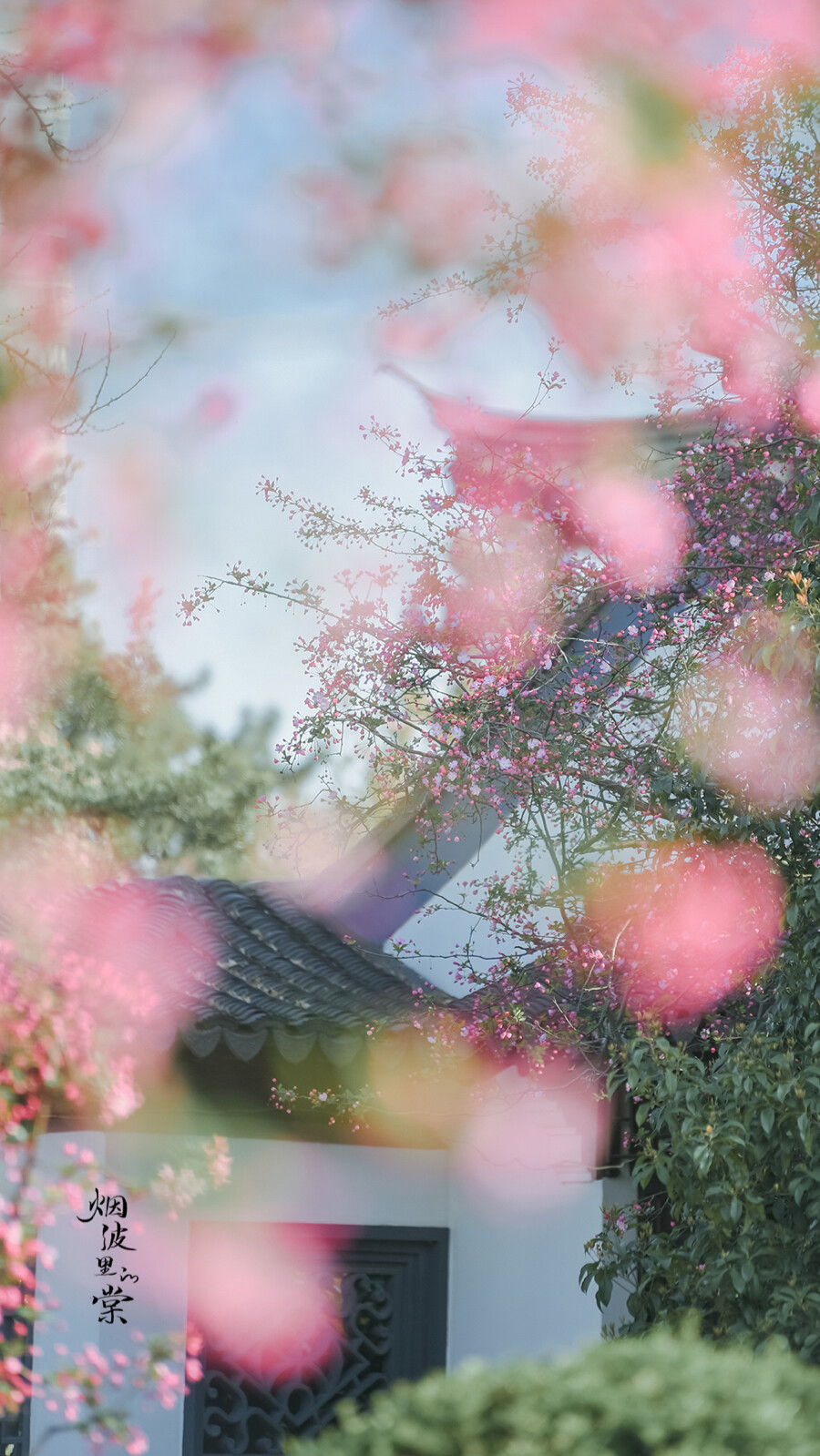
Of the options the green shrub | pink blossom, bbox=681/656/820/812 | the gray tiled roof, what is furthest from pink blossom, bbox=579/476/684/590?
the green shrub

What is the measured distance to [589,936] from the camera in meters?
5.34

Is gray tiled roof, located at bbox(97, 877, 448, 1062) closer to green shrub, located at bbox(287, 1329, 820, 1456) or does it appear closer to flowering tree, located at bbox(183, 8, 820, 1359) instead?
flowering tree, located at bbox(183, 8, 820, 1359)

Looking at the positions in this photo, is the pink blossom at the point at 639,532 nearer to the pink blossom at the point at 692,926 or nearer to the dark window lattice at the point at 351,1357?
the pink blossom at the point at 692,926

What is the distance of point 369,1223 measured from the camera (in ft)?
19.0

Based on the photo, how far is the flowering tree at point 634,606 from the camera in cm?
473

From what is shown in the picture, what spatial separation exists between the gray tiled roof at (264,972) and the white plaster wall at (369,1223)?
52 centimetres

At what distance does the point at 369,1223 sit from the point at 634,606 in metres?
2.88

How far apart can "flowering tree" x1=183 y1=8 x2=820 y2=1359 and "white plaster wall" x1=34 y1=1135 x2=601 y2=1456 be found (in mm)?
554

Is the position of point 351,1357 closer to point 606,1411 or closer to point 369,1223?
point 369,1223

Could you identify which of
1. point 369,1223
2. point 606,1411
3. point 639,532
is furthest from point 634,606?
A: point 606,1411

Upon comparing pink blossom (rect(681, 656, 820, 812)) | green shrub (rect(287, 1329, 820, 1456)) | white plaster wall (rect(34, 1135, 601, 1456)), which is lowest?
green shrub (rect(287, 1329, 820, 1456))

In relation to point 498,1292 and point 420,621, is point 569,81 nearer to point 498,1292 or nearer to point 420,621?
point 420,621

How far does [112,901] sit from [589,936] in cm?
234

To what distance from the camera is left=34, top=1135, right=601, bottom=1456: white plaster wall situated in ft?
16.6
